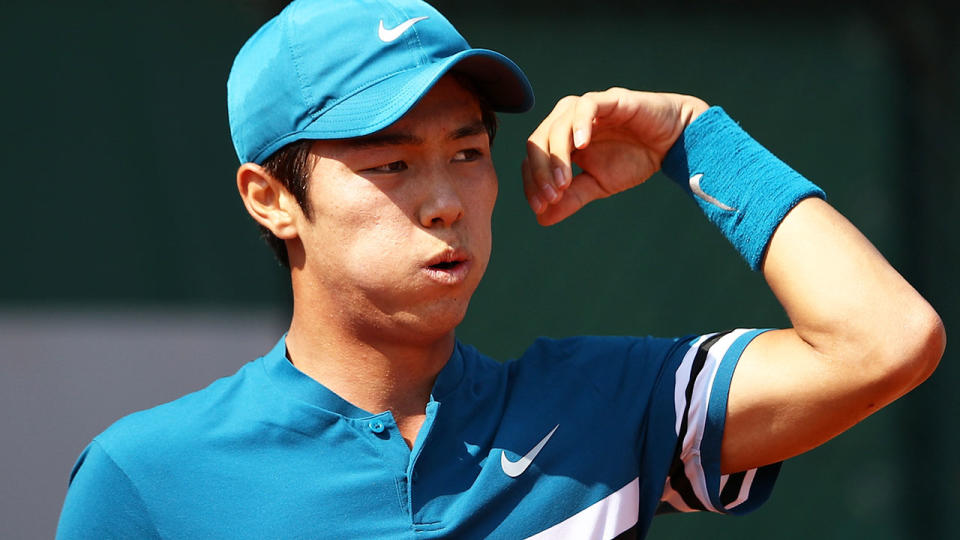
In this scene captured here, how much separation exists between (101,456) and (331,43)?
704 mm

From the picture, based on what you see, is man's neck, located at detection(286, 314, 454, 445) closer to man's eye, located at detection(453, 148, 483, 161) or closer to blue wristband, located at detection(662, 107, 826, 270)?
man's eye, located at detection(453, 148, 483, 161)

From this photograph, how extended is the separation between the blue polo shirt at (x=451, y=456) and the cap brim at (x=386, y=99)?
38 cm

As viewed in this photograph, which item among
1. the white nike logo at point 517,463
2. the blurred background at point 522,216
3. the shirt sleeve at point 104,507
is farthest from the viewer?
the blurred background at point 522,216

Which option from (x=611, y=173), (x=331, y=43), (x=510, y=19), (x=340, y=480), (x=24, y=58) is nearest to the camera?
(x=340, y=480)

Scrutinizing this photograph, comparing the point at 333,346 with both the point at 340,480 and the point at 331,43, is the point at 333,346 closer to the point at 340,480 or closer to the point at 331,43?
the point at 340,480

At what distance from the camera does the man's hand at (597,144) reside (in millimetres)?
1759

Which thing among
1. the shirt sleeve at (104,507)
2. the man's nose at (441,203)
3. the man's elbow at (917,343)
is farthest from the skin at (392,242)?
the man's elbow at (917,343)

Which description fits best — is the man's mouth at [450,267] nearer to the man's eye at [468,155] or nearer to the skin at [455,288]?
the skin at [455,288]

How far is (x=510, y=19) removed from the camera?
3.58m

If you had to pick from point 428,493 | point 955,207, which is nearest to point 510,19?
point 955,207

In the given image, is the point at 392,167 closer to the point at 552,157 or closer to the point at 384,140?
the point at 384,140

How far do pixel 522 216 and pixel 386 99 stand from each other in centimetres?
201

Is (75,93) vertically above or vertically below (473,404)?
above

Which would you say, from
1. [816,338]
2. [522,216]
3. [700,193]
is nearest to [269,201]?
[700,193]
